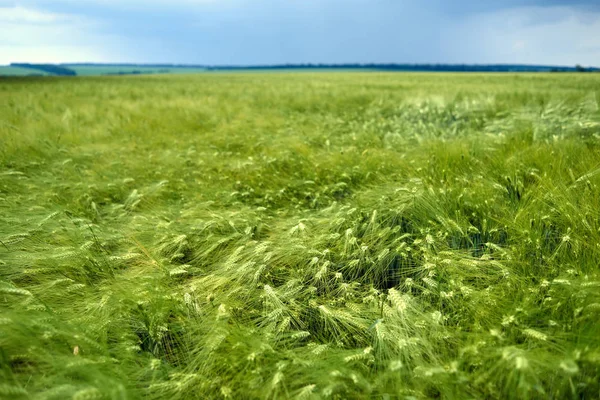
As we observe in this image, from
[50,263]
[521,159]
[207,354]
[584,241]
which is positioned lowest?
[207,354]

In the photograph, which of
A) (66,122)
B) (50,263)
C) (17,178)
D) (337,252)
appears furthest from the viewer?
(66,122)

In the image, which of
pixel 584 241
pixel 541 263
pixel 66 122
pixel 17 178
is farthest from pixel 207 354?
pixel 66 122

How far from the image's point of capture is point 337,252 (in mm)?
2500

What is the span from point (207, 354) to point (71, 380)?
20.8 inches

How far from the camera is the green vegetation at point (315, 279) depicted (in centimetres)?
147

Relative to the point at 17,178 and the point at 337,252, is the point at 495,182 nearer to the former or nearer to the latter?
the point at 337,252

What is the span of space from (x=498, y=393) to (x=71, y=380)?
1.65 meters

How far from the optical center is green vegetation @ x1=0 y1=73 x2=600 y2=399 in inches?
58.1

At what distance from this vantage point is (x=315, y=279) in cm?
220

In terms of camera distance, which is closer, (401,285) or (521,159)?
(401,285)

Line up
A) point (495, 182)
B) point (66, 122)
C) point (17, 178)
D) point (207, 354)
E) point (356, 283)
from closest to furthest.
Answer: point (207, 354)
point (356, 283)
point (495, 182)
point (17, 178)
point (66, 122)

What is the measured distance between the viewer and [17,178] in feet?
13.1

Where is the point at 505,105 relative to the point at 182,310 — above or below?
above

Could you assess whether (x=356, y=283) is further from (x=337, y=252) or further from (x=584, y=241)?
(x=584, y=241)
